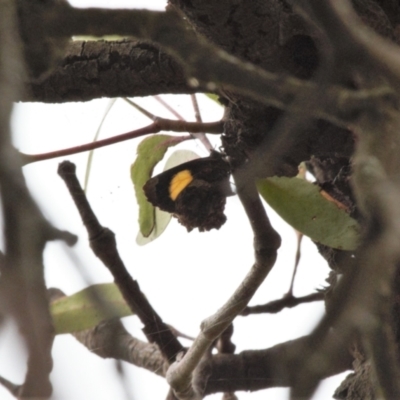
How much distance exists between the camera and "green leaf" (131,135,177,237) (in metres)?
0.43

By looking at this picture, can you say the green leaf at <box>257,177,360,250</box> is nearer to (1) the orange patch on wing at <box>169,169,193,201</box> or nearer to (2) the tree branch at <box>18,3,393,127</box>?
(1) the orange patch on wing at <box>169,169,193,201</box>

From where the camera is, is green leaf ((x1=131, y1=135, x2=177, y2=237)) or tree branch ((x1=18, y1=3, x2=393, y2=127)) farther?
green leaf ((x1=131, y1=135, x2=177, y2=237))

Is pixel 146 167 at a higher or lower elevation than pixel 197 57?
higher

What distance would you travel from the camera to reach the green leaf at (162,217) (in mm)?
447

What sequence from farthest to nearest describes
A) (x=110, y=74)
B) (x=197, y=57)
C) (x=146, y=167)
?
(x=146, y=167) < (x=110, y=74) < (x=197, y=57)

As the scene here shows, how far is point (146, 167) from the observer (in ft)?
1.43

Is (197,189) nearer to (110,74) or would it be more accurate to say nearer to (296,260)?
(110,74)

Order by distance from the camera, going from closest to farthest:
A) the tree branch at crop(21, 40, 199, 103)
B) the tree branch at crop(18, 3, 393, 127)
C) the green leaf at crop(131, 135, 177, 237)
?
the tree branch at crop(18, 3, 393, 127) < the tree branch at crop(21, 40, 199, 103) < the green leaf at crop(131, 135, 177, 237)

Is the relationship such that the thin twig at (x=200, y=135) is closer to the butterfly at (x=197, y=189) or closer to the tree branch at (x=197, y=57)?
the butterfly at (x=197, y=189)

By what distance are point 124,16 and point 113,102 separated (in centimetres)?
30

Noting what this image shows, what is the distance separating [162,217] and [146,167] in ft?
0.13

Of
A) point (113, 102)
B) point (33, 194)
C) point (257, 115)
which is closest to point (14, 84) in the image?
point (33, 194)

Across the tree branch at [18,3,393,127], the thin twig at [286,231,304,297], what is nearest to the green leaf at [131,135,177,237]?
the thin twig at [286,231,304,297]

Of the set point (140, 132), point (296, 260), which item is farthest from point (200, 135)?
point (296, 260)
